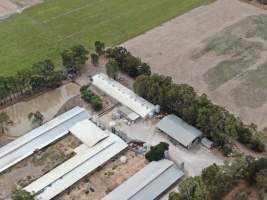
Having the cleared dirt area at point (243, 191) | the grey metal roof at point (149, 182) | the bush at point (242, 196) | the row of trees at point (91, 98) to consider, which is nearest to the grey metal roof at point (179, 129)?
the grey metal roof at point (149, 182)

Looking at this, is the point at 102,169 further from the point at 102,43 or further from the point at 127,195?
the point at 102,43

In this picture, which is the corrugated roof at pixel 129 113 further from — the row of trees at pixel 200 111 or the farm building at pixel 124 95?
the row of trees at pixel 200 111

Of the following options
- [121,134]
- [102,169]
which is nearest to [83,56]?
[121,134]

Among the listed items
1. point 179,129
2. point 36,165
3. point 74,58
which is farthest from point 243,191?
point 74,58

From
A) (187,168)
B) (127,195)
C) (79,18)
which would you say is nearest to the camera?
(127,195)

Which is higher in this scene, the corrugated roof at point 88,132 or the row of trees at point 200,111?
the row of trees at point 200,111

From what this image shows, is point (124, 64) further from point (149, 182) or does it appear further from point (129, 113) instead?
point (149, 182)
